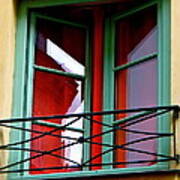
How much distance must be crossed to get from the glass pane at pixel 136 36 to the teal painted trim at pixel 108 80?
52mm

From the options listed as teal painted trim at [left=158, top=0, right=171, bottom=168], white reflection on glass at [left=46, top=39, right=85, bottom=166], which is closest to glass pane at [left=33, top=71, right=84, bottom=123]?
white reflection on glass at [left=46, top=39, right=85, bottom=166]

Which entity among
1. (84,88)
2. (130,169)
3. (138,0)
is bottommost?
(130,169)

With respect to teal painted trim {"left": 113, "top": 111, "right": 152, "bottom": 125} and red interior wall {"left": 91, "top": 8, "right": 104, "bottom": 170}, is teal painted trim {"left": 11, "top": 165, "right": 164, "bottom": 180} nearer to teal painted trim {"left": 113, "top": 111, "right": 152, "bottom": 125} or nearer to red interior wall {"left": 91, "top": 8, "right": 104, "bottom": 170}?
red interior wall {"left": 91, "top": 8, "right": 104, "bottom": 170}

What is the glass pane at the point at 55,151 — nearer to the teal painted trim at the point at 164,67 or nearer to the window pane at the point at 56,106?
the window pane at the point at 56,106

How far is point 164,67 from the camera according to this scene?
904 centimetres

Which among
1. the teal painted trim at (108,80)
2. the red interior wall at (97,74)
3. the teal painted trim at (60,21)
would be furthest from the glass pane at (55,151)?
the teal painted trim at (60,21)

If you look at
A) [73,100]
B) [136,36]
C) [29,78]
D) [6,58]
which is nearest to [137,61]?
[136,36]

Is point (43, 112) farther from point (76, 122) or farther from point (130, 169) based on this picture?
point (130, 169)

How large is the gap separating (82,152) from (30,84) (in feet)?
2.27

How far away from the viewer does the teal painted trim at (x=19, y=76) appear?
9203 mm

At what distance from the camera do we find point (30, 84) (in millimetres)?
9445

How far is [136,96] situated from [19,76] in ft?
3.12

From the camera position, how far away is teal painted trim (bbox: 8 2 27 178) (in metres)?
9.20

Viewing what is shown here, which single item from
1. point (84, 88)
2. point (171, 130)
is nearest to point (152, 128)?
point (171, 130)
